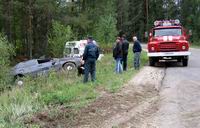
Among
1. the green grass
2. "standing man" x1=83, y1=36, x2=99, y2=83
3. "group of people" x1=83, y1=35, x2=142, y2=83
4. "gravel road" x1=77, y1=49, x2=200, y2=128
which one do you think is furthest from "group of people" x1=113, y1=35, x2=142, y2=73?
"standing man" x1=83, y1=36, x2=99, y2=83

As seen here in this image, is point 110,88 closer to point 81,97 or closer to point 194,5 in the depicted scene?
point 81,97

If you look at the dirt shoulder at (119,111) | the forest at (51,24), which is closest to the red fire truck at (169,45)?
the dirt shoulder at (119,111)

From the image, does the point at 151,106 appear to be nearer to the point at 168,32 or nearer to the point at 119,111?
the point at 119,111

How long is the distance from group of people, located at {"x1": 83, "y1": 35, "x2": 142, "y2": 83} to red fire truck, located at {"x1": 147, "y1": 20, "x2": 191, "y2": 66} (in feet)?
8.23

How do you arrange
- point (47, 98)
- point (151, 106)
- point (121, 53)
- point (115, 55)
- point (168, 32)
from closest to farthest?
point (151, 106)
point (47, 98)
point (115, 55)
point (121, 53)
point (168, 32)

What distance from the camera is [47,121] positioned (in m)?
10.9

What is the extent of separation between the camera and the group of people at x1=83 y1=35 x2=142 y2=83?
18250 mm

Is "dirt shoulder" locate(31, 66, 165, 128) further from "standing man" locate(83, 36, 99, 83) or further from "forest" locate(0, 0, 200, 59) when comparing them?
"forest" locate(0, 0, 200, 59)

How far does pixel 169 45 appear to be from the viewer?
26.8 m

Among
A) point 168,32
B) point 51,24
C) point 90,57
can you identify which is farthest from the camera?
point 51,24

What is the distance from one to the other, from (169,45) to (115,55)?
5.44m

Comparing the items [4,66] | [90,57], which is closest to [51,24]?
[4,66]

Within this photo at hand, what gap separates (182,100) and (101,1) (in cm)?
4841

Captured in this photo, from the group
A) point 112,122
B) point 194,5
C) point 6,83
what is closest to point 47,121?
point 112,122
